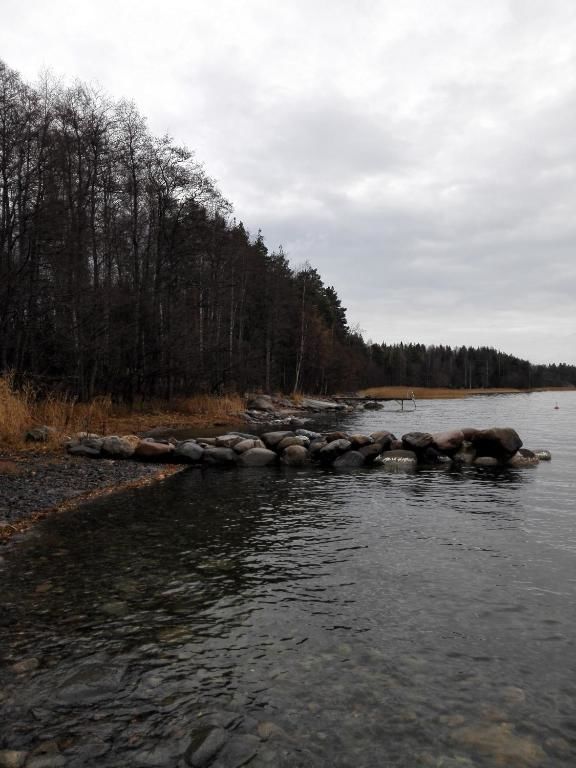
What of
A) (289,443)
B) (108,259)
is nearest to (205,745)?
(289,443)

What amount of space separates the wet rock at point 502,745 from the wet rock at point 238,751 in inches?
50.3

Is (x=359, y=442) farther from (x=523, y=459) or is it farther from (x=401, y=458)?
(x=523, y=459)

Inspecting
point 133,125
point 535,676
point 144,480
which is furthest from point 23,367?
point 535,676

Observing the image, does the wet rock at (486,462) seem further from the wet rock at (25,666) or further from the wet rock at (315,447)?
the wet rock at (25,666)

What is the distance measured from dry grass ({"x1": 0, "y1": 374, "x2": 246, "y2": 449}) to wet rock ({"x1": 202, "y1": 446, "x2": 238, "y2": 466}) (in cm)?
444

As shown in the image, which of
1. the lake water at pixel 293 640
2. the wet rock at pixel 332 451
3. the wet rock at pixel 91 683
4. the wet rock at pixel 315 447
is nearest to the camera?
the lake water at pixel 293 640

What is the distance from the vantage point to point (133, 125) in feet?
86.6

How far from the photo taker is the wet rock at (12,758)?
3014 millimetres

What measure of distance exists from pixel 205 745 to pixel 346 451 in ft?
41.8

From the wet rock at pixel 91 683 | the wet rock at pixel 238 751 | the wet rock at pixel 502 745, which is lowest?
the wet rock at pixel 91 683

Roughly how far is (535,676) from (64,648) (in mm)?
3834

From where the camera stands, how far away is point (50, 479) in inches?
447

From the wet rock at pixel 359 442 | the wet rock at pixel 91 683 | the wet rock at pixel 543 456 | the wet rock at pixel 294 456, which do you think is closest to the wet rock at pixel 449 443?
the wet rock at pixel 359 442

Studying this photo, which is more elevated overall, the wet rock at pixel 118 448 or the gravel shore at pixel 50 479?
the wet rock at pixel 118 448
